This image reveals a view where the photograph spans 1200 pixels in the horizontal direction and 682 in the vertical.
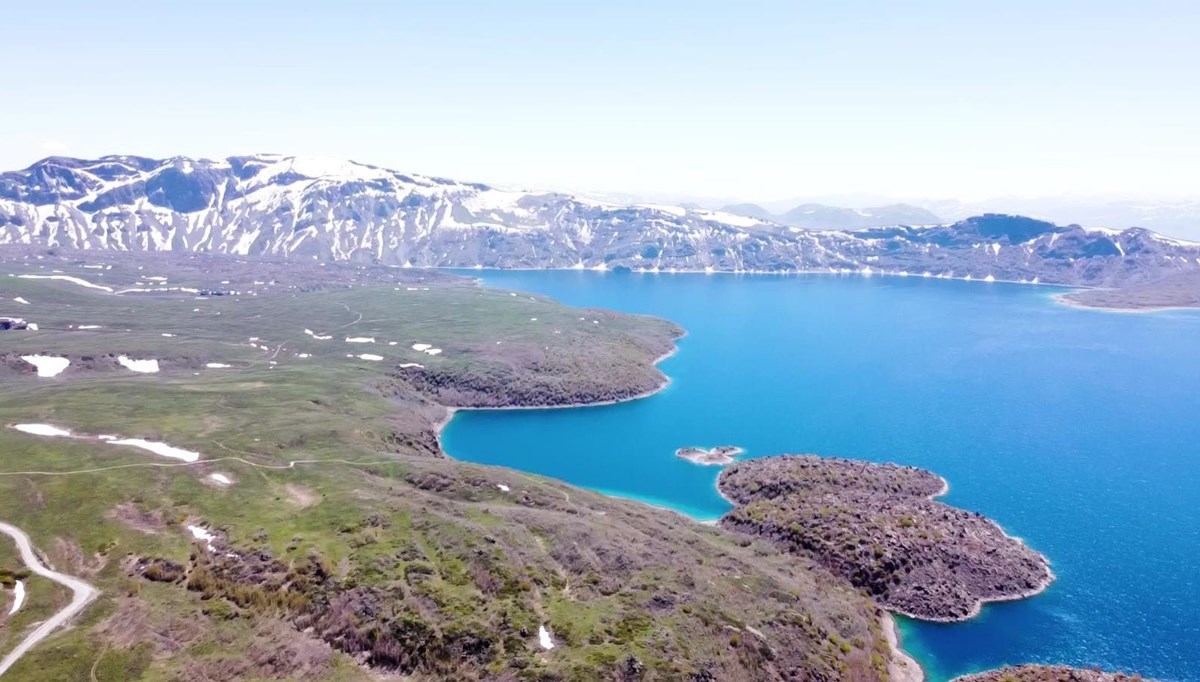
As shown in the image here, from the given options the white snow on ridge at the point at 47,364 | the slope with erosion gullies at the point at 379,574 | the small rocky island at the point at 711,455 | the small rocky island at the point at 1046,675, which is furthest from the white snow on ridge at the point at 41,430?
the small rocky island at the point at 1046,675

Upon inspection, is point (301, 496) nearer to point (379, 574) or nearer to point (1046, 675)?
point (379, 574)

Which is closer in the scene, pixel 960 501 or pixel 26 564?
pixel 26 564

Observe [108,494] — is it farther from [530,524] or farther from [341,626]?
[530,524]

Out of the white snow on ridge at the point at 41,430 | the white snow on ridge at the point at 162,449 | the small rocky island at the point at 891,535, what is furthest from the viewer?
the white snow on ridge at the point at 41,430

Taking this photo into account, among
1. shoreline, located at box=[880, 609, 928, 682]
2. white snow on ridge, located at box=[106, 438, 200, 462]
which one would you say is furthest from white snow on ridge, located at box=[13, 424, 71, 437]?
shoreline, located at box=[880, 609, 928, 682]

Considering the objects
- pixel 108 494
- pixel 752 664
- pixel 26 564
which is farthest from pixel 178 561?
pixel 752 664

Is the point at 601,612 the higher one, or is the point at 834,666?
the point at 601,612

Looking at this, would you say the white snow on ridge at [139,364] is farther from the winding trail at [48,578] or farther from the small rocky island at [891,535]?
the small rocky island at [891,535]
